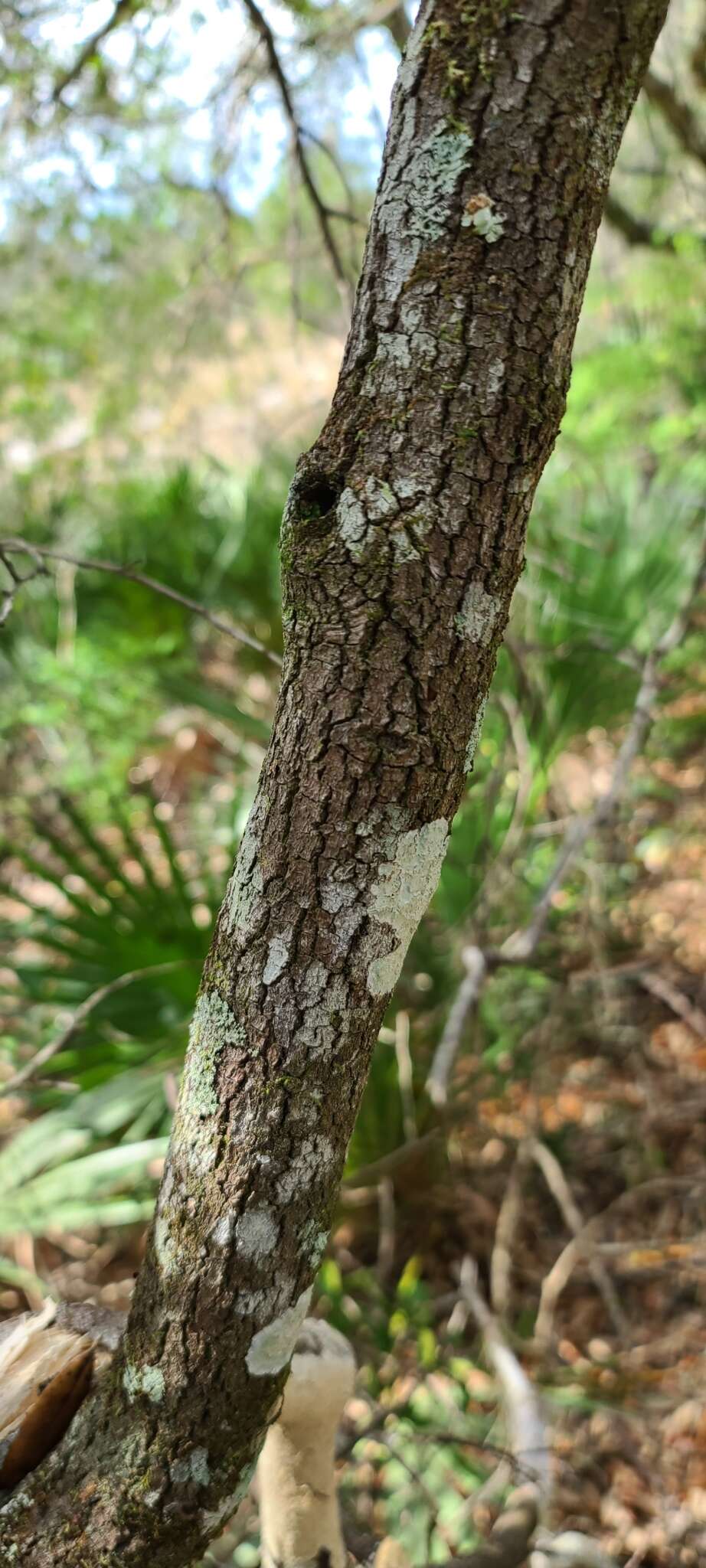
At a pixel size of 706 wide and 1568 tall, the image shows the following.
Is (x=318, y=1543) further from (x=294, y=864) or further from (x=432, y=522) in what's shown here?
(x=432, y=522)

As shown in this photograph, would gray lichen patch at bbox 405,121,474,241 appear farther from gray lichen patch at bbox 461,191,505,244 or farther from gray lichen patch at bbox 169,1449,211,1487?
gray lichen patch at bbox 169,1449,211,1487

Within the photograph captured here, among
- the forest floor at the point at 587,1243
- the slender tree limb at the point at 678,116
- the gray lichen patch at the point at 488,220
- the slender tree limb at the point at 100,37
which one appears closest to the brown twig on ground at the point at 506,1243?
the forest floor at the point at 587,1243

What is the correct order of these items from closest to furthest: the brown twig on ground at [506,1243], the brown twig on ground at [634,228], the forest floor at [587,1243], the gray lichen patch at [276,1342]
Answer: the gray lichen patch at [276,1342], the forest floor at [587,1243], the brown twig on ground at [506,1243], the brown twig on ground at [634,228]

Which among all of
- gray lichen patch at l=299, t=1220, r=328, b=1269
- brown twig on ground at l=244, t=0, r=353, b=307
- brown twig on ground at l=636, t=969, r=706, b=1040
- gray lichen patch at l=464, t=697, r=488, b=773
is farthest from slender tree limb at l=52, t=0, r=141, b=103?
brown twig on ground at l=636, t=969, r=706, b=1040

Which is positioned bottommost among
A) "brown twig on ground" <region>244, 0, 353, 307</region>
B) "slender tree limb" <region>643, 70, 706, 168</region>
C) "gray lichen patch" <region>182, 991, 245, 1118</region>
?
"gray lichen patch" <region>182, 991, 245, 1118</region>

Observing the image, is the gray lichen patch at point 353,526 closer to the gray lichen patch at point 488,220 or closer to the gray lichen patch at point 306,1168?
the gray lichen patch at point 488,220

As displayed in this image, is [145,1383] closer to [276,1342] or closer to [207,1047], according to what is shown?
[276,1342]

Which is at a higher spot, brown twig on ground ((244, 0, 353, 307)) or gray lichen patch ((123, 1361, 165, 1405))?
brown twig on ground ((244, 0, 353, 307))

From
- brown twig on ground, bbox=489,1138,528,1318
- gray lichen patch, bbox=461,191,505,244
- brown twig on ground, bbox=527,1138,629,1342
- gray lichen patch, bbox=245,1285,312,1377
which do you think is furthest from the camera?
brown twig on ground, bbox=527,1138,629,1342
